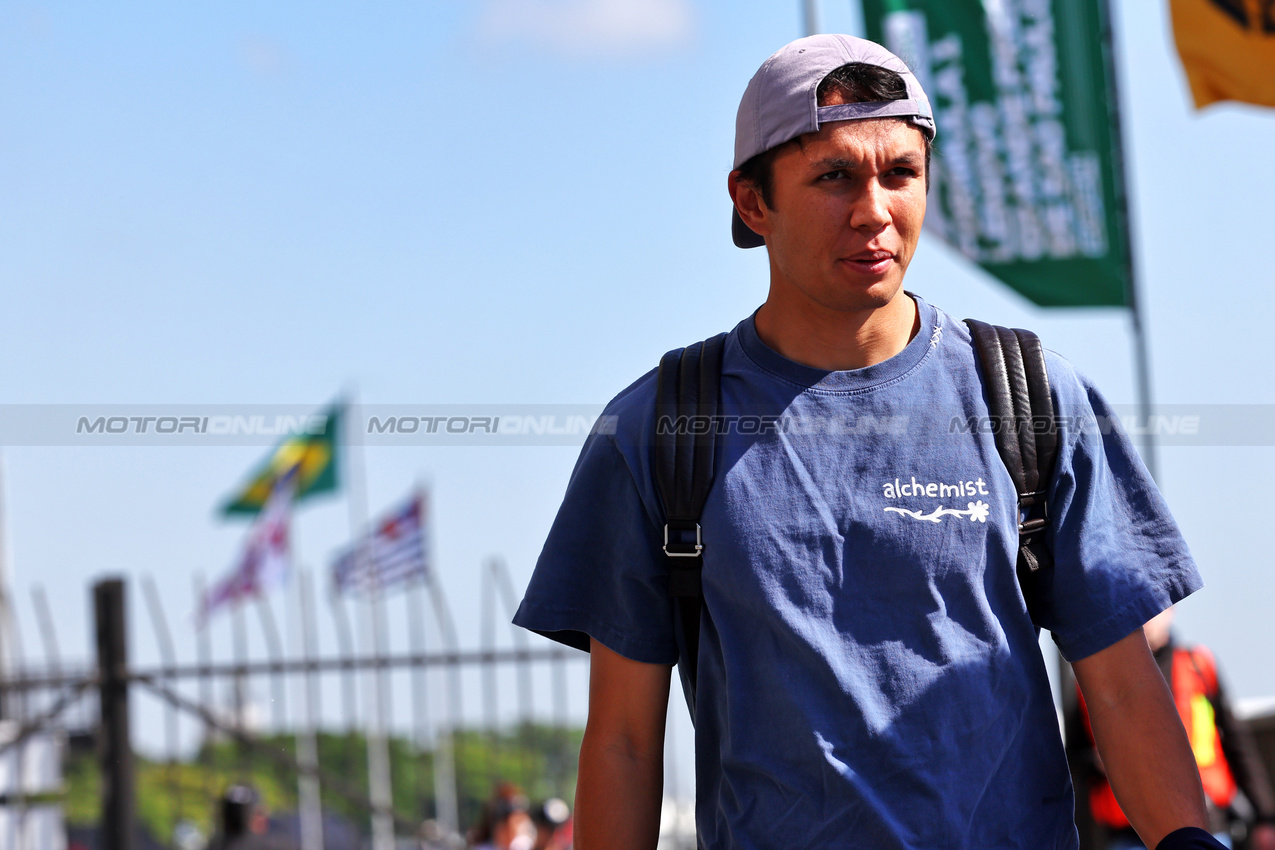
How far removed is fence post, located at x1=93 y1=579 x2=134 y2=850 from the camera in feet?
22.0

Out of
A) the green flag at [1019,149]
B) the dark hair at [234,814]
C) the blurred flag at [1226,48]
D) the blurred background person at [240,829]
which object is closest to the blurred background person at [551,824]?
the blurred background person at [240,829]

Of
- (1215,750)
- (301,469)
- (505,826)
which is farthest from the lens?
(301,469)

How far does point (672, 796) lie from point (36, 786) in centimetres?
403

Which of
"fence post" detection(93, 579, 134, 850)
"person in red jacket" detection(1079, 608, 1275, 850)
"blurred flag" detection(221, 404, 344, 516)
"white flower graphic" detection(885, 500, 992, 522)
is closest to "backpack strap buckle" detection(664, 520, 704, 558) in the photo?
"white flower graphic" detection(885, 500, 992, 522)

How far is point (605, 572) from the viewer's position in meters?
1.99

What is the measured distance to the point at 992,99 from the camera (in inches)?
261

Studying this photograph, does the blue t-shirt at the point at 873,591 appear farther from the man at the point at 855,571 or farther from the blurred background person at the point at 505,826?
the blurred background person at the point at 505,826

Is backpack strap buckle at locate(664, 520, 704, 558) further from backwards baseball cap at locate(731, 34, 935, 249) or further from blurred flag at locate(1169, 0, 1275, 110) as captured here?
blurred flag at locate(1169, 0, 1275, 110)

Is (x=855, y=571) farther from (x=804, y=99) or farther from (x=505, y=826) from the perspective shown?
(x=505, y=826)

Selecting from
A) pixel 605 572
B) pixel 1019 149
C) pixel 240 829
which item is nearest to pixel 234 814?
pixel 240 829

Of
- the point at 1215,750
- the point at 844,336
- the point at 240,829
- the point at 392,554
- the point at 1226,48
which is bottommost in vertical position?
the point at 240,829

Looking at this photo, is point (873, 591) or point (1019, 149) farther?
point (1019, 149)

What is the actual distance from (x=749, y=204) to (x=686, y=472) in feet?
1.42

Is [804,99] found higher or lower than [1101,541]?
higher
